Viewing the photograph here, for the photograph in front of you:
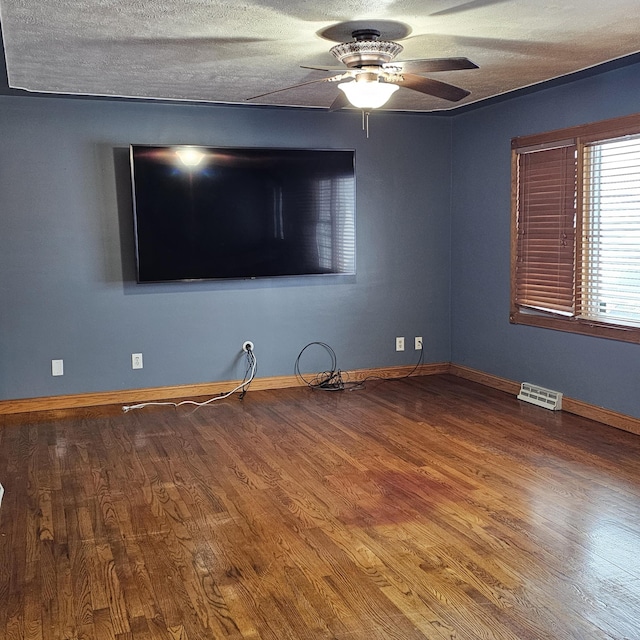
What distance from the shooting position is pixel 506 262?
5.80 metres

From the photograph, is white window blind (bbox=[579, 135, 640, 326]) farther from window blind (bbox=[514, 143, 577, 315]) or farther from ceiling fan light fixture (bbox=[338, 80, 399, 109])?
ceiling fan light fixture (bbox=[338, 80, 399, 109])

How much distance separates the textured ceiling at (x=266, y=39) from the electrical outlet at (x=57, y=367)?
1.96 m

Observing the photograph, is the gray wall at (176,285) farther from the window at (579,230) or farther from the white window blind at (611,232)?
the white window blind at (611,232)

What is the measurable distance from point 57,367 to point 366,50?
335 centimetres

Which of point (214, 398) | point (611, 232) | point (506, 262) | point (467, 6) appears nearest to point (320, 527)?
point (467, 6)

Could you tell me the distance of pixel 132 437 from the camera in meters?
4.66

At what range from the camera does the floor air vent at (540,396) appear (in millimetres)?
5184

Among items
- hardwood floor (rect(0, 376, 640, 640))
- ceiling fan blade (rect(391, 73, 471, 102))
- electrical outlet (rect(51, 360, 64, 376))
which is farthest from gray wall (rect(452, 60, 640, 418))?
electrical outlet (rect(51, 360, 64, 376))

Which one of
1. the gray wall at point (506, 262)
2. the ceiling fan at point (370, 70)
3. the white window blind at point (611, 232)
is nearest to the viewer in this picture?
the ceiling fan at point (370, 70)

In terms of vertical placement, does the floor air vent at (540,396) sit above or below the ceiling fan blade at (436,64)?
below

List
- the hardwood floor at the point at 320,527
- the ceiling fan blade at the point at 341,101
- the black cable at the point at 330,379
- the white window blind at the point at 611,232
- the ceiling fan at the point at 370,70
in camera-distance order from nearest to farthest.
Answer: the hardwood floor at the point at 320,527 < the ceiling fan at the point at 370,70 < the ceiling fan blade at the point at 341,101 < the white window blind at the point at 611,232 < the black cable at the point at 330,379

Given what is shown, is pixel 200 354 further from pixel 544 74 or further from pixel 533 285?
pixel 544 74

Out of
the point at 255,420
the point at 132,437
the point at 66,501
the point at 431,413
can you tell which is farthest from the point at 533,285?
the point at 66,501

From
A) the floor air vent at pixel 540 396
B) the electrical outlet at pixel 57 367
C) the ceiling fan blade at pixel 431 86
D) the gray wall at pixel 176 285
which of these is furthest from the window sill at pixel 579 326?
the electrical outlet at pixel 57 367
